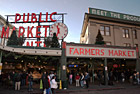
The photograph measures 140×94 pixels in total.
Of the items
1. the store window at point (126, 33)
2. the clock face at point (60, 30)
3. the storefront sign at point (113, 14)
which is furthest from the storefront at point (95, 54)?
the storefront sign at point (113, 14)

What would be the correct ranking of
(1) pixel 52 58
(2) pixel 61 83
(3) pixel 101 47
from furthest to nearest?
(3) pixel 101 47 < (1) pixel 52 58 < (2) pixel 61 83

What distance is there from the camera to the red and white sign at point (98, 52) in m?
16.7

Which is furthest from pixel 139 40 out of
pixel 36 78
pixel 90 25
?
pixel 36 78

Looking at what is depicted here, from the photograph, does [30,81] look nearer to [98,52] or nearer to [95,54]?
[95,54]

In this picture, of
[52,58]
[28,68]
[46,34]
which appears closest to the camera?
[52,58]

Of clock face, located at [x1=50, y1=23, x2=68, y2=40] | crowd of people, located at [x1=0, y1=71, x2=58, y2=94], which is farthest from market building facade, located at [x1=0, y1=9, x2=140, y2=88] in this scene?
crowd of people, located at [x1=0, y1=71, x2=58, y2=94]

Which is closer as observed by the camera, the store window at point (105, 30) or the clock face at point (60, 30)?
the clock face at point (60, 30)

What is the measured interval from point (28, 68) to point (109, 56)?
12543 mm

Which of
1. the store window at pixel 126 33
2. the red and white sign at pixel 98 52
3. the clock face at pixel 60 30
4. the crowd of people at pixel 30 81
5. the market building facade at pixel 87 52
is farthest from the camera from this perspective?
the store window at pixel 126 33

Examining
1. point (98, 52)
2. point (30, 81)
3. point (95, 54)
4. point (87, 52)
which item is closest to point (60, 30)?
point (87, 52)

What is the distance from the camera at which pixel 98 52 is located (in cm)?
1778

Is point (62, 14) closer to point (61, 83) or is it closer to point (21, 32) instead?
point (21, 32)

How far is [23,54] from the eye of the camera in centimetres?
1501

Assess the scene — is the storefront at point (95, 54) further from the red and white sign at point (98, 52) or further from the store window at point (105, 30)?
the store window at point (105, 30)
